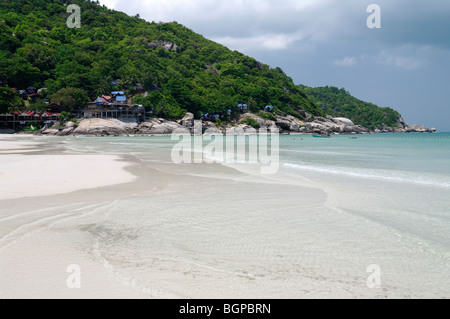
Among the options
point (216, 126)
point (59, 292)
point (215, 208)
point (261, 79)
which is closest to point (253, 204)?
point (215, 208)

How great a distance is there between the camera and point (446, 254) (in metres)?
5.68

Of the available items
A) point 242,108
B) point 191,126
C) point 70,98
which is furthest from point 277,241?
point 242,108

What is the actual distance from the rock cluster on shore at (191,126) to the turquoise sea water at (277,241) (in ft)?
230

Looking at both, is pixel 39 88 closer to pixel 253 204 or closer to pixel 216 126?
pixel 216 126

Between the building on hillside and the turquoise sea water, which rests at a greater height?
the building on hillside

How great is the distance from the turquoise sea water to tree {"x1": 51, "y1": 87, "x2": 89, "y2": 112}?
78.1 m

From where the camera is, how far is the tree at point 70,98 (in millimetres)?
78062

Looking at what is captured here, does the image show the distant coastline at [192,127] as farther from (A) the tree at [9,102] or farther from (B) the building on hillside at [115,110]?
(A) the tree at [9,102]

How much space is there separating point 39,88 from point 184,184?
319ft

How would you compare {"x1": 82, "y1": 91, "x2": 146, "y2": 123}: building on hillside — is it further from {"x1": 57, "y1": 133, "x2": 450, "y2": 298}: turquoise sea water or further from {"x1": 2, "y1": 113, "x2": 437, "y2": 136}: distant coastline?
{"x1": 57, "y1": 133, "x2": 450, "y2": 298}: turquoise sea water

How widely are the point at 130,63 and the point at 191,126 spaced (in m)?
36.7

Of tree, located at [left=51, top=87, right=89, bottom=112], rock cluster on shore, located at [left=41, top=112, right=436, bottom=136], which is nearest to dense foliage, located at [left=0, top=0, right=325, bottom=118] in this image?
tree, located at [left=51, top=87, right=89, bottom=112]

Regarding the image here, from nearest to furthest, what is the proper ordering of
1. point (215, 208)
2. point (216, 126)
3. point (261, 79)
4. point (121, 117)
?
point (215, 208)
point (121, 117)
point (216, 126)
point (261, 79)

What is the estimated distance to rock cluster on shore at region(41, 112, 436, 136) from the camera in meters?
73.5
